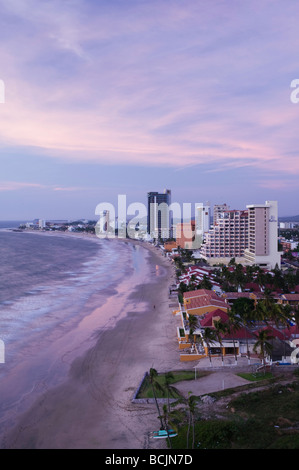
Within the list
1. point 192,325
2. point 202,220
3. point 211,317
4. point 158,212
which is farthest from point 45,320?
point 158,212

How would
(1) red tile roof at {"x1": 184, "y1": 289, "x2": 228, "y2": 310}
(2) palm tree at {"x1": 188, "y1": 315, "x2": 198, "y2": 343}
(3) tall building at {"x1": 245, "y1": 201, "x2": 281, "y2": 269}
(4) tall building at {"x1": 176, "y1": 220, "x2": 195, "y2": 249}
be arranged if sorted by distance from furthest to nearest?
(4) tall building at {"x1": 176, "y1": 220, "x2": 195, "y2": 249}
(3) tall building at {"x1": 245, "y1": 201, "x2": 281, "y2": 269}
(1) red tile roof at {"x1": 184, "y1": 289, "x2": 228, "y2": 310}
(2) palm tree at {"x1": 188, "y1": 315, "x2": 198, "y2": 343}

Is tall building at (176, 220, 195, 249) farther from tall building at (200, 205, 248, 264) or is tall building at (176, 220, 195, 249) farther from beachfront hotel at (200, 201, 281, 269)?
tall building at (200, 205, 248, 264)

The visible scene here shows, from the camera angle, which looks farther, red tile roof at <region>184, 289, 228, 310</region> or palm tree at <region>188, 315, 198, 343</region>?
red tile roof at <region>184, 289, 228, 310</region>

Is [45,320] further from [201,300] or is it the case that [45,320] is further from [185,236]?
[185,236]

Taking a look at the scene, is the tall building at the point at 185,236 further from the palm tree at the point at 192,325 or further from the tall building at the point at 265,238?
the palm tree at the point at 192,325

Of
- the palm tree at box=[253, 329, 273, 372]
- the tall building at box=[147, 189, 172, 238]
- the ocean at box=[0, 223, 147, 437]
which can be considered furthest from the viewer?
the tall building at box=[147, 189, 172, 238]

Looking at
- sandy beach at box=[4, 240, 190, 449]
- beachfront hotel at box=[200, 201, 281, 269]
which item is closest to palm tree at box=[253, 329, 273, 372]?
sandy beach at box=[4, 240, 190, 449]
